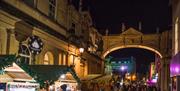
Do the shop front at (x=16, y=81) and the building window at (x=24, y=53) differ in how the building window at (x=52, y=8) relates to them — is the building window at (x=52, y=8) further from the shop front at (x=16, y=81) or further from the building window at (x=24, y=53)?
the shop front at (x=16, y=81)

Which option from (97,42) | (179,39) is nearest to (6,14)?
(179,39)

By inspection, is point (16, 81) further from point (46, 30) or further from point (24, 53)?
point (46, 30)

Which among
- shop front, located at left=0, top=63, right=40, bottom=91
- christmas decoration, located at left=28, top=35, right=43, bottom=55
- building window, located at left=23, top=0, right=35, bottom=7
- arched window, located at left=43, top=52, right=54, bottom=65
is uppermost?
building window, located at left=23, top=0, right=35, bottom=7

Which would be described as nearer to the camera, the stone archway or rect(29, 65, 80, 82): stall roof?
rect(29, 65, 80, 82): stall roof

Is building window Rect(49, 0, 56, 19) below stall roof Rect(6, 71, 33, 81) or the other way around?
the other way around

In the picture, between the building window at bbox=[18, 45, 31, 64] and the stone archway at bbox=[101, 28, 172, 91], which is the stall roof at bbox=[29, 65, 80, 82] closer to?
the building window at bbox=[18, 45, 31, 64]

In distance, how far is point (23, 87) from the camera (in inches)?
517

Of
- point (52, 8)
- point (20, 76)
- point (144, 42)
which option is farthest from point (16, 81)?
point (144, 42)

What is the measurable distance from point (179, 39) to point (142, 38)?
107 feet

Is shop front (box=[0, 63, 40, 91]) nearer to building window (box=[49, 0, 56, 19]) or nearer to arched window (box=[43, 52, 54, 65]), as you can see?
arched window (box=[43, 52, 54, 65])

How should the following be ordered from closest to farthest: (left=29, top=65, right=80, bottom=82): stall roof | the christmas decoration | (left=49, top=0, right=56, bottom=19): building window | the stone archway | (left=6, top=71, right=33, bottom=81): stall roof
Answer: 1. (left=6, top=71, right=33, bottom=81): stall roof
2. (left=29, top=65, right=80, bottom=82): stall roof
3. the christmas decoration
4. (left=49, top=0, right=56, bottom=19): building window
5. the stone archway

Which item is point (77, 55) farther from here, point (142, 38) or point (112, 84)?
point (142, 38)

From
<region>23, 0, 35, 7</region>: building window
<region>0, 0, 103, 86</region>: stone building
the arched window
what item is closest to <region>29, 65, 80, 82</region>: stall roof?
<region>0, 0, 103, 86</region>: stone building

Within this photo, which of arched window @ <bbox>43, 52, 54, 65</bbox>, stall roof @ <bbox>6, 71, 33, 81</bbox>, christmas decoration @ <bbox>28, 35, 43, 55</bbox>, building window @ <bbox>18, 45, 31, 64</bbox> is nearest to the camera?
stall roof @ <bbox>6, 71, 33, 81</bbox>
